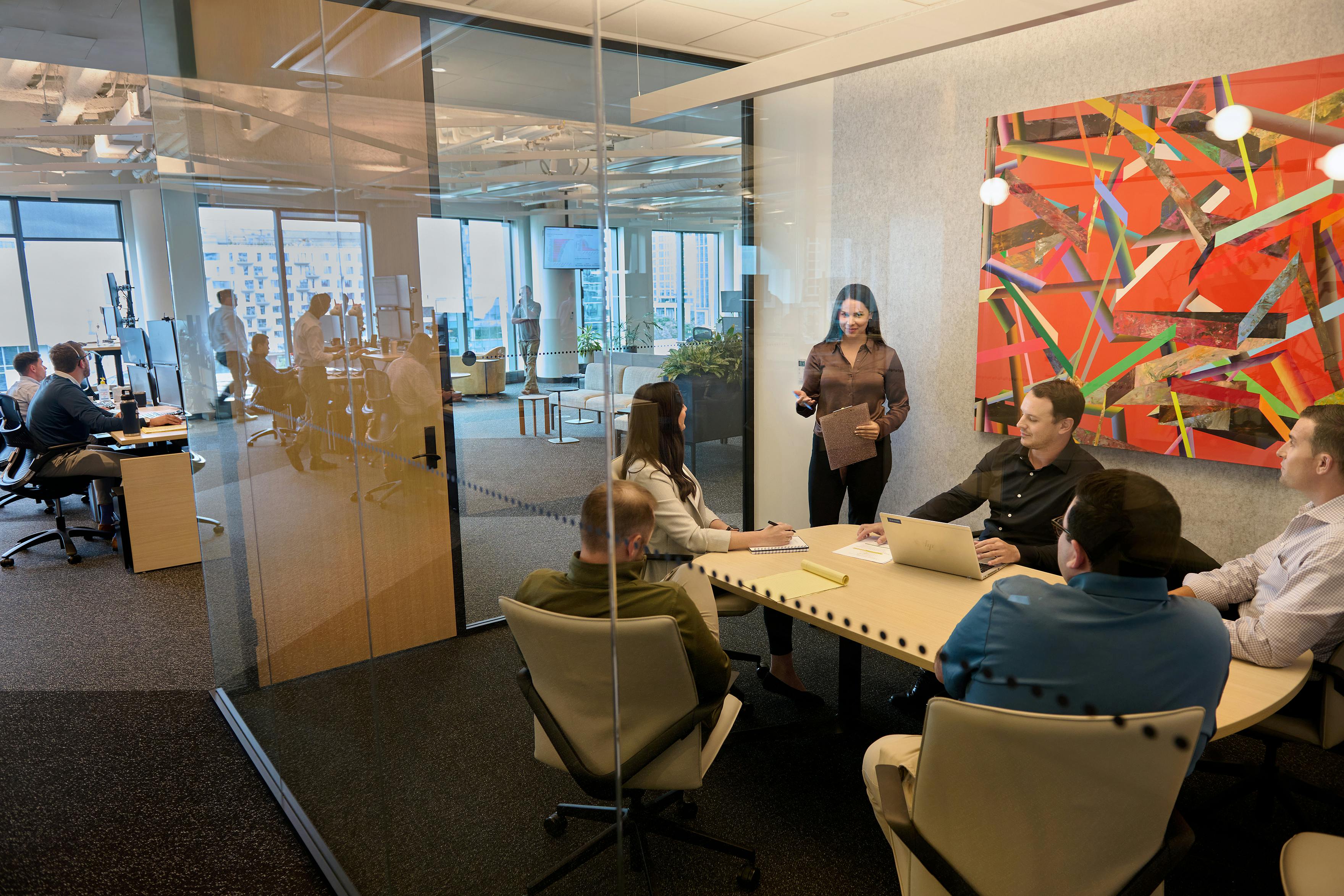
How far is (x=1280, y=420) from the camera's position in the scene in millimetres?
2980

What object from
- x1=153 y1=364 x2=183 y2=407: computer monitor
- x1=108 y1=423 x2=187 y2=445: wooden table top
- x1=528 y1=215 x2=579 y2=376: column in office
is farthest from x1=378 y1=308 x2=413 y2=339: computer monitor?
x1=153 y1=364 x2=183 y2=407: computer monitor

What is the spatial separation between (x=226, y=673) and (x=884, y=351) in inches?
134

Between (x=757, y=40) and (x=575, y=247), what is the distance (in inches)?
137

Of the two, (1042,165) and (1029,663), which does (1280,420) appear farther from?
(1029,663)

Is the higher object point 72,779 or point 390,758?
point 390,758

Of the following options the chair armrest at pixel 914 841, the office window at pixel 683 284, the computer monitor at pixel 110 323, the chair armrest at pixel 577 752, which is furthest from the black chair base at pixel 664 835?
the computer monitor at pixel 110 323

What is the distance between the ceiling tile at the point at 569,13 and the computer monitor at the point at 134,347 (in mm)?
7001

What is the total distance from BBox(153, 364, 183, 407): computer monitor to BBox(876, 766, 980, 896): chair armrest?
271 inches

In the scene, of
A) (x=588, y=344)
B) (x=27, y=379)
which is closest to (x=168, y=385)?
(x=27, y=379)

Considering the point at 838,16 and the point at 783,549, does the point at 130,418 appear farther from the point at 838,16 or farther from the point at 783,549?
the point at 838,16

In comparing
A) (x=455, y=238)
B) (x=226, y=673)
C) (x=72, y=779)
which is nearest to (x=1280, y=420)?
(x=455, y=238)

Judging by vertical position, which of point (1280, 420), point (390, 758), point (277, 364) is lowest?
point (390, 758)

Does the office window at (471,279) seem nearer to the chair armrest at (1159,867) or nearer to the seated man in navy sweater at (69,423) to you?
the chair armrest at (1159,867)

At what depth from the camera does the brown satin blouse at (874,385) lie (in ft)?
13.6
